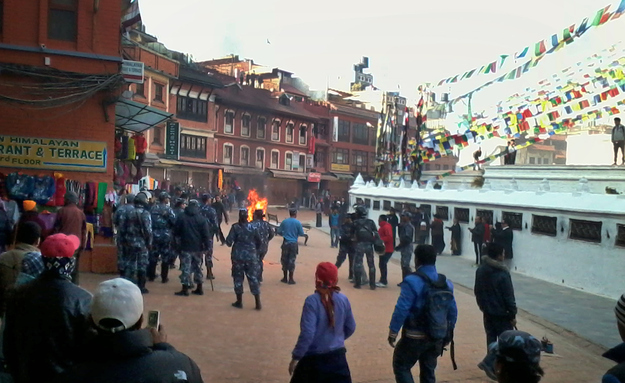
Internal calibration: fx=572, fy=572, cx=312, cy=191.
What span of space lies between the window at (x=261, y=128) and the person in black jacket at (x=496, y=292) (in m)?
44.1

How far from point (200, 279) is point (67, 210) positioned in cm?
274

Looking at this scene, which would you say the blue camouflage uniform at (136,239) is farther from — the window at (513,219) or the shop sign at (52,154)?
the window at (513,219)

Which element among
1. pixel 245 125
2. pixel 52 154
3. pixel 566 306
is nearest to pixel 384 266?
pixel 566 306

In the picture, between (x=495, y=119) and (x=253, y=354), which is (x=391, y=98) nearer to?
(x=495, y=119)

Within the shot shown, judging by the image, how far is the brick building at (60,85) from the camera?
11.4 m

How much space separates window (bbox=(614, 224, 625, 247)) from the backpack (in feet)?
31.2

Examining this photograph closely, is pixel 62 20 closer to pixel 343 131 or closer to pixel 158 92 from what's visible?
pixel 158 92

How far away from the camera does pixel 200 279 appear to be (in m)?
11.0

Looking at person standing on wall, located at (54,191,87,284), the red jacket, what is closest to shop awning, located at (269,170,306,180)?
the red jacket

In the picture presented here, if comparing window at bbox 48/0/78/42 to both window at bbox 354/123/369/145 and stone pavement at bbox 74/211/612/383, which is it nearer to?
stone pavement at bbox 74/211/612/383

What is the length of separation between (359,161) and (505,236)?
4492 centimetres

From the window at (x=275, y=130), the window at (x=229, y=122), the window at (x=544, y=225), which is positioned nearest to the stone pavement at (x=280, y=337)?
the window at (x=544, y=225)

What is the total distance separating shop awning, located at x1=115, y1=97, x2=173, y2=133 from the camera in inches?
510

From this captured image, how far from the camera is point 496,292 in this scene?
648 cm
